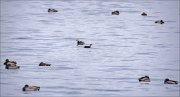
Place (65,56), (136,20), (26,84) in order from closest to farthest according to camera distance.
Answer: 1. (26,84)
2. (65,56)
3. (136,20)

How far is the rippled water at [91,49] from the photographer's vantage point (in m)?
43.6

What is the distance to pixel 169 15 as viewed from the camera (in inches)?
3346

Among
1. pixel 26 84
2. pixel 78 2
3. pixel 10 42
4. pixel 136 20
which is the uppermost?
pixel 78 2

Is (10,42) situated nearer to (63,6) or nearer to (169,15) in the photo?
(169,15)

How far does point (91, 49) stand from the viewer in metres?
57.8

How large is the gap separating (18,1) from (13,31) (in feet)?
106

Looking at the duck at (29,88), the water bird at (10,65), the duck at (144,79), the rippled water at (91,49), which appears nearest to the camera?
the duck at (29,88)

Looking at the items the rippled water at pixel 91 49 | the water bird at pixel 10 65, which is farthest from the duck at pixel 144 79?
the water bird at pixel 10 65

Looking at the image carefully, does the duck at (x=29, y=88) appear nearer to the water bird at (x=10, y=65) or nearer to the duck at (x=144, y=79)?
the water bird at (x=10, y=65)

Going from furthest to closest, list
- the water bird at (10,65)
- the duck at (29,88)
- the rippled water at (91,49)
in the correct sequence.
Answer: the water bird at (10,65) → the rippled water at (91,49) → the duck at (29,88)

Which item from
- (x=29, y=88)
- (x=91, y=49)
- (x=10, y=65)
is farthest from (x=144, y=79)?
(x=91, y=49)

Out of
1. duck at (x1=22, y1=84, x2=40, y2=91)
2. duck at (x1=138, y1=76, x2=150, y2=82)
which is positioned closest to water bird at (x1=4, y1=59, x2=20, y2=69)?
duck at (x1=22, y1=84, x2=40, y2=91)

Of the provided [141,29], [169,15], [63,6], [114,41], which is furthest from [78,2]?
[114,41]

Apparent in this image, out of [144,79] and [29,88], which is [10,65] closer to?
[29,88]
